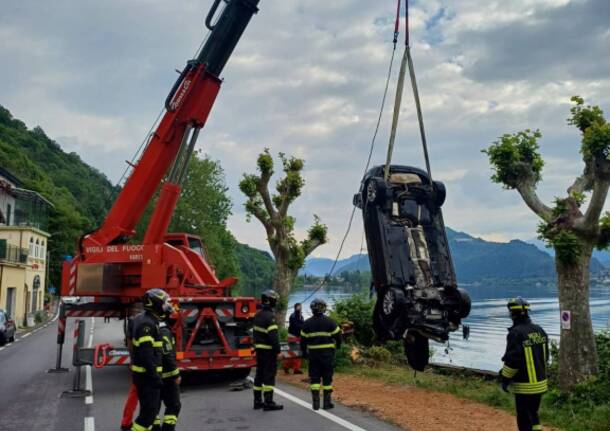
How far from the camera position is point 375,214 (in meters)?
8.19

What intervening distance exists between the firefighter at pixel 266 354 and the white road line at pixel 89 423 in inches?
97.8

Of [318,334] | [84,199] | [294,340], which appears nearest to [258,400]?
[318,334]

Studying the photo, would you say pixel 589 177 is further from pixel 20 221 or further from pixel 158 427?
pixel 20 221

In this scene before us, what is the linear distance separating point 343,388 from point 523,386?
17.9ft

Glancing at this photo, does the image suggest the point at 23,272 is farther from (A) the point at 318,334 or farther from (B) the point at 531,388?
(B) the point at 531,388

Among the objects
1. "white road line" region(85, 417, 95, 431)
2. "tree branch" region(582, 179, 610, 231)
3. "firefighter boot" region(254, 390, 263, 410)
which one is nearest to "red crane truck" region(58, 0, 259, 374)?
"firefighter boot" region(254, 390, 263, 410)

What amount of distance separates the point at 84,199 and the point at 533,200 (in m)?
100

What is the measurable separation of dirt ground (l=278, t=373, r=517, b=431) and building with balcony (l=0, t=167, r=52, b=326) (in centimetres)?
3008

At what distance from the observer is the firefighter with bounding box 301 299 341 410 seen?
30.4 feet

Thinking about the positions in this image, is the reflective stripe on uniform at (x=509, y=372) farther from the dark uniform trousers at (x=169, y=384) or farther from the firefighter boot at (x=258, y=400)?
the firefighter boot at (x=258, y=400)

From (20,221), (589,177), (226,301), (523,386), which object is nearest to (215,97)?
(226,301)

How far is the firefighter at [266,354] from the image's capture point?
947 centimetres

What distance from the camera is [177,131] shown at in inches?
501

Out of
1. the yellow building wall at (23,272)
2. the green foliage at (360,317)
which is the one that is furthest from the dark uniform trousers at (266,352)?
the yellow building wall at (23,272)
